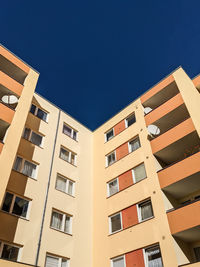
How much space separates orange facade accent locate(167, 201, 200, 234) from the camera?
1307 cm

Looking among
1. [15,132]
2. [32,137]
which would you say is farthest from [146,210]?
[32,137]

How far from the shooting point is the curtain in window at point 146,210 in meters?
15.8

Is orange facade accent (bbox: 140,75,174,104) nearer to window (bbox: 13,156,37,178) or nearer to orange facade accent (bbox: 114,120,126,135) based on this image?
orange facade accent (bbox: 114,120,126,135)

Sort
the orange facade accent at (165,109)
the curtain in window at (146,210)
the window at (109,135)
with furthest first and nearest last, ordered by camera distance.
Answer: the window at (109,135) < the orange facade accent at (165,109) < the curtain in window at (146,210)

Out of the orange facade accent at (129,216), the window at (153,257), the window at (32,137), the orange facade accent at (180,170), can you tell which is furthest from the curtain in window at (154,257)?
the window at (32,137)

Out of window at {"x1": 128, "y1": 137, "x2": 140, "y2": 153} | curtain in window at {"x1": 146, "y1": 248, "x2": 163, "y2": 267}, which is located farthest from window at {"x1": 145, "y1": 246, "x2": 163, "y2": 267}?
window at {"x1": 128, "y1": 137, "x2": 140, "y2": 153}

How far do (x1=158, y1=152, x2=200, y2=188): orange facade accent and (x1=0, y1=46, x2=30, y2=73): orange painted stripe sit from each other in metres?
14.1

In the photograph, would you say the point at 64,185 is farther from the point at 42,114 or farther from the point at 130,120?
the point at 130,120

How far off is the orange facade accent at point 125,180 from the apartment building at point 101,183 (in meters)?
0.09

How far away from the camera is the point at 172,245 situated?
13.3m

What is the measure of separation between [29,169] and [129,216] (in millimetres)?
7847

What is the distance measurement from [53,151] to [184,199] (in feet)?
35.2

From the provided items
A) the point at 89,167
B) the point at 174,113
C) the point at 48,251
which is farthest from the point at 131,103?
the point at 48,251

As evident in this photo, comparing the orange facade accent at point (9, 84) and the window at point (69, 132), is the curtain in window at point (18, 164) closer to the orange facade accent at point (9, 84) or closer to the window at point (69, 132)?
the orange facade accent at point (9, 84)
